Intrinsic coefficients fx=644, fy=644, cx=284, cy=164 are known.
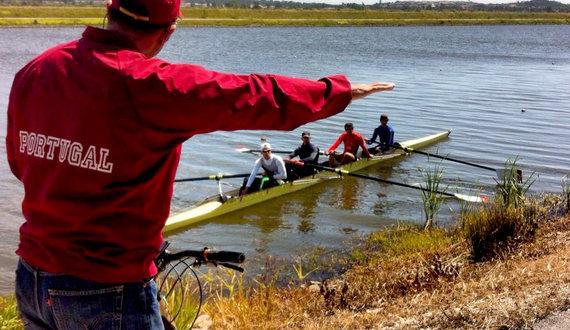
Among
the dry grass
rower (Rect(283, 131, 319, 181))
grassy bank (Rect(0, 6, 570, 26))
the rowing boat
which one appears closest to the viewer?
the dry grass

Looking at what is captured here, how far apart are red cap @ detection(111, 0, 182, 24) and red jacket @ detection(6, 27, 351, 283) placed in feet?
0.29

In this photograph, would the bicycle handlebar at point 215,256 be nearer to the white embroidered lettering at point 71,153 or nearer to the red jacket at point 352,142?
the white embroidered lettering at point 71,153

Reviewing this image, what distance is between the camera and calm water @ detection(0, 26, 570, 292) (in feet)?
41.4

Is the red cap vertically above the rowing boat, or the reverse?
the red cap

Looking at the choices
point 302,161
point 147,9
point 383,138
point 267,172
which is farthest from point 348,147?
point 147,9

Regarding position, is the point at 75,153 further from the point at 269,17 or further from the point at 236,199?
the point at 269,17

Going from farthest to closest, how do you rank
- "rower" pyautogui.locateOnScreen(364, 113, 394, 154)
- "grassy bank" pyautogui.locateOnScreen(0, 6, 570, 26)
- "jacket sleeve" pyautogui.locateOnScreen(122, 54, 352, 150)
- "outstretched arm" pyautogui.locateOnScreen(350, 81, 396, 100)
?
1. "grassy bank" pyautogui.locateOnScreen(0, 6, 570, 26)
2. "rower" pyautogui.locateOnScreen(364, 113, 394, 154)
3. "outstretched arm" pyautogui.locateOnScreen(350, 81, 396, 100)
4. "jacket sleeve" pyautogui.locateOnScreen(122, 54, 352, 150)

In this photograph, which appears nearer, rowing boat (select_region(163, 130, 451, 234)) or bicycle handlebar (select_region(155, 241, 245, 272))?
bicycle handlebar (select_region(155, 241, 245, 272))

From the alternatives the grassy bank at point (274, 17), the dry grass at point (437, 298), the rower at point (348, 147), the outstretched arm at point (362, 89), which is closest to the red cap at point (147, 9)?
the outstretched arm at point (362, 89)

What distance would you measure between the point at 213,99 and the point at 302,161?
14.3m

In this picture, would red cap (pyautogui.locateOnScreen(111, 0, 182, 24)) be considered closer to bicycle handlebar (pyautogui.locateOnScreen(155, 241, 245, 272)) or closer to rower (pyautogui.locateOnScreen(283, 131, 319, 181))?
bicycle handlebar (pyautogui.locateOnScreen(155, 241, 245, 272))

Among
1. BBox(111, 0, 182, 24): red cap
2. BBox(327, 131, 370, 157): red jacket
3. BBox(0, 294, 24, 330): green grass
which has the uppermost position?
BBox(111, 0, 182, 24): red cap

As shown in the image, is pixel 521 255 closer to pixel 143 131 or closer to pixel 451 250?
pixel 451 250

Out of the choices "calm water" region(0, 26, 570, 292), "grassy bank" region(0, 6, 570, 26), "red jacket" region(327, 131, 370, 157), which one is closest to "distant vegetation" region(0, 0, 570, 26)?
"grassy bank" region(0, 6, 570, 26)
